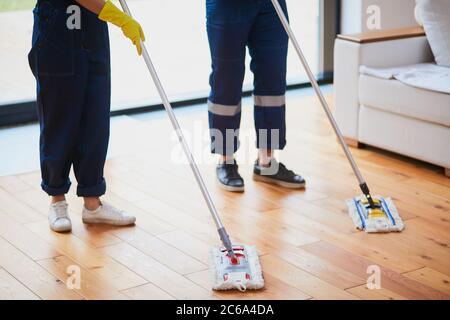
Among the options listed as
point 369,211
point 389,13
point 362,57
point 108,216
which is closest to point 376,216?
point 369,211

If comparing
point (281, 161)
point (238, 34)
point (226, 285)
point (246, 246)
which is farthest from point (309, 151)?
point (226, 285)

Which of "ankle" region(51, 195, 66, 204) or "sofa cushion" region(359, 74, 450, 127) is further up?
"sofa cushion" region(359, 74, 450, 127)

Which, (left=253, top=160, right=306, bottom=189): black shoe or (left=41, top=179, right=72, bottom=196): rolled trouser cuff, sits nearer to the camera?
(left=41, top=179, right=72, bottom=196): rolled trouser cuff

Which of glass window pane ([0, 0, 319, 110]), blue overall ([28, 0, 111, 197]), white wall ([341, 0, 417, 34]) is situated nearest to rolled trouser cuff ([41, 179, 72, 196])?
blue overall ([28, 0, 111, 197])

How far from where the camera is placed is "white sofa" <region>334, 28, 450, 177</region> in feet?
11.9

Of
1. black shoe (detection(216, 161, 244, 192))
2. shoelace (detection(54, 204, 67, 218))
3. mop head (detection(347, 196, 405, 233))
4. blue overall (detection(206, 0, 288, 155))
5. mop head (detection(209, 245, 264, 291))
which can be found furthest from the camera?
black shoe (detection(216, 161, 244, 192))

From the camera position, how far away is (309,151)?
13.3 ft

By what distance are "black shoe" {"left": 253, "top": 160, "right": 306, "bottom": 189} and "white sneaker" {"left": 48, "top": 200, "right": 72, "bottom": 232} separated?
86 centimetres

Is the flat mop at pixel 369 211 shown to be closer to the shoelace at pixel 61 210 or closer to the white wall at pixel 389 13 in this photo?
the shoelace at pixel 61 210

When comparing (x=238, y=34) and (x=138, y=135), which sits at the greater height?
(x=238, y=34)

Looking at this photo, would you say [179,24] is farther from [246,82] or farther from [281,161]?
[281,161]

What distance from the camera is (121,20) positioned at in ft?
9.16

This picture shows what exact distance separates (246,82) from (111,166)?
1692 mm

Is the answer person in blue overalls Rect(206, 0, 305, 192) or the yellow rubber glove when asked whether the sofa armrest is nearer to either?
person in blue overalls Rect(206, 0, 305, 192)
